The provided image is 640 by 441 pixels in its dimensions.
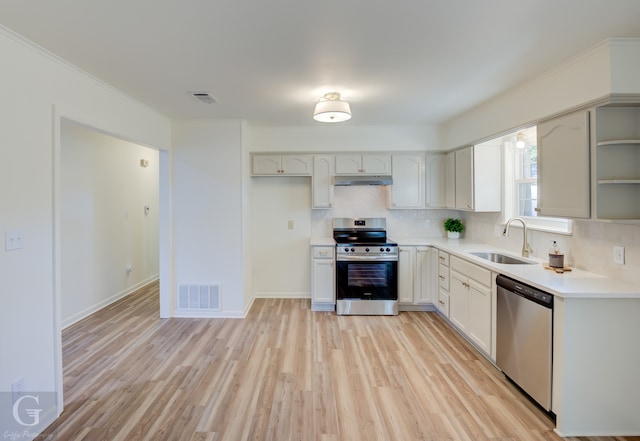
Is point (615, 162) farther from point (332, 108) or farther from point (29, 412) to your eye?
point (29, 412)

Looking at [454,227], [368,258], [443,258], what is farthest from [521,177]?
[368,258]

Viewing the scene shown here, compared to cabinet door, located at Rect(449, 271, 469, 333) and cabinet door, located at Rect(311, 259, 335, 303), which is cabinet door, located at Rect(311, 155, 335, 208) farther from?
cabinet door, located at Rect(449, 271, 469, 333)

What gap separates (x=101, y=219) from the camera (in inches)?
167

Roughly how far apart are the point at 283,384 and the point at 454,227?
3.04 meters

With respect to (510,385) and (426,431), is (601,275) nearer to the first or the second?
(510,385)

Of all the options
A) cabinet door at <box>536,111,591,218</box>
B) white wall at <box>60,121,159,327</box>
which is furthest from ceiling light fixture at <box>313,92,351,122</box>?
white wall at <box>60,121,159,327</box>

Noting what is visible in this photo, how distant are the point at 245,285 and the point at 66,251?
211cm

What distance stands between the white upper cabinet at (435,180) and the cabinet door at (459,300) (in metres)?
1.21

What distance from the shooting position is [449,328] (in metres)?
3.59

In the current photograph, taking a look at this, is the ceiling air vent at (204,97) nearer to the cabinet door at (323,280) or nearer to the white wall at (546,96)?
the cabinet door at (323,280)

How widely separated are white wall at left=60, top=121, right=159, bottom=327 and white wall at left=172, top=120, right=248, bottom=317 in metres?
1.16

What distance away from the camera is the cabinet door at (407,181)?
4297 mm

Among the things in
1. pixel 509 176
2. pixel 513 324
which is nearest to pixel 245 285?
pixel 513 324

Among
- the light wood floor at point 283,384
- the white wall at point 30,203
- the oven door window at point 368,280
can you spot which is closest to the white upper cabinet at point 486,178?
the oven door window at point 368,280
